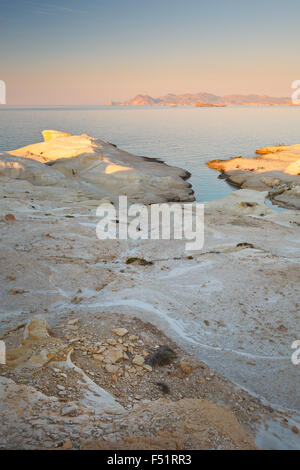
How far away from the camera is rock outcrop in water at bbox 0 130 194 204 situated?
36.2 m

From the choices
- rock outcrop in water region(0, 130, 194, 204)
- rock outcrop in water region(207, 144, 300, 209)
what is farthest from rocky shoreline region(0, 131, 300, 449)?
rock outcrop in water region(207, 144, 300, 209)

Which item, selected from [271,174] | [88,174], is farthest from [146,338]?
[271,174]

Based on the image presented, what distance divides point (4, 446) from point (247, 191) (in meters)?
36.1

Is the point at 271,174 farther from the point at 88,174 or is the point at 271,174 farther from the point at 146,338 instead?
the point at 146,338

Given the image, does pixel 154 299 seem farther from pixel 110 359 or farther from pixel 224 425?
pixel 224 425

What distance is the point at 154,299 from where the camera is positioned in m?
12.3

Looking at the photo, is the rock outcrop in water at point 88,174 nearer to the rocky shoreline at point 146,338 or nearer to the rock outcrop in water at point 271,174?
the rock outcrop in water at point 271,174

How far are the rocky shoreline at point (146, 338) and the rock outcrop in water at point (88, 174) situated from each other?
15398 millimetres

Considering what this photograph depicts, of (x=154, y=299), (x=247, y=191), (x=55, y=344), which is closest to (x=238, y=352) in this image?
(x=154, y=299)

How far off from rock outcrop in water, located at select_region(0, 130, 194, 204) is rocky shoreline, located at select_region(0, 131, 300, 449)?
15.4 metres

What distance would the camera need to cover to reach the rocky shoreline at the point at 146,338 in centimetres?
582

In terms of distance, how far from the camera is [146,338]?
9.64 metres

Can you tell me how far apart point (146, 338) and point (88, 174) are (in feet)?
114

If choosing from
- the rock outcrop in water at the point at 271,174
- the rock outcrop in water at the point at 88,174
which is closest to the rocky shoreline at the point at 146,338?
the rock outcrop in water at the point at 88,174
